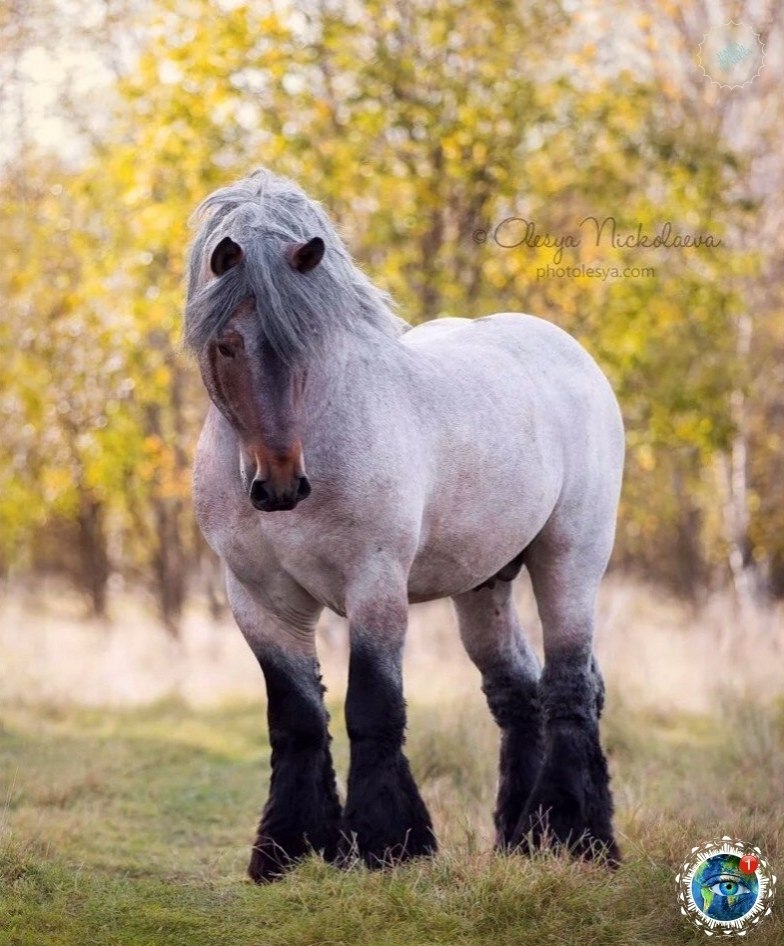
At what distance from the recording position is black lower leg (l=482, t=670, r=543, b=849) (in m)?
5.31

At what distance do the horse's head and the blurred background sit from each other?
5867mm

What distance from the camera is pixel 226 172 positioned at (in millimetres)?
10391

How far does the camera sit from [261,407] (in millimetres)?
3918

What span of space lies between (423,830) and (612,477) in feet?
5.87

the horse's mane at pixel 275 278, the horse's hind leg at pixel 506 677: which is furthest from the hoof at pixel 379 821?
the horse's mane at pixel 275 278

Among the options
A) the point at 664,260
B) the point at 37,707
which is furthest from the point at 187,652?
the point at 664,260

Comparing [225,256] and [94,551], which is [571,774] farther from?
[94,551]

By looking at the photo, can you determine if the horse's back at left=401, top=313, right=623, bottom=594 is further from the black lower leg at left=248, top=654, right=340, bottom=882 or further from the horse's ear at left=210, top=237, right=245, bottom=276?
the horse's ear at left=210, top=237, right=245, bottom=276

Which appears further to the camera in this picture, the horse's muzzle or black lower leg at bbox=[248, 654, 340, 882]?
black lower leg at bbox=[248, 654, 340, 882]

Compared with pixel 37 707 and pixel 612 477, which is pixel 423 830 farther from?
pixel 37 707

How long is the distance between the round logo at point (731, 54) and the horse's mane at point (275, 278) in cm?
937

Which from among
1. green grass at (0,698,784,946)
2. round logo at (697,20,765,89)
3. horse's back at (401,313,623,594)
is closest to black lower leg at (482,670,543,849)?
green grass at (0,698,784,946)

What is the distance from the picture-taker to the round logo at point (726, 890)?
152 inches

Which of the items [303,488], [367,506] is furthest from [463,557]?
[303,488]
